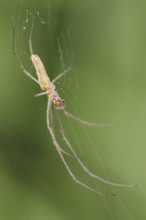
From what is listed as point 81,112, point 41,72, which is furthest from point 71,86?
point 41,72

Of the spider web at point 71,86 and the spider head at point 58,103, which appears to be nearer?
the spider head at point 58,103

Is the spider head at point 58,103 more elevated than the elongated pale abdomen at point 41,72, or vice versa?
the elongated pale abdomen at point 41,72

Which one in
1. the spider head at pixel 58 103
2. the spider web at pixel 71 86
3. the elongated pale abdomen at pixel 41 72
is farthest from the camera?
the spider web at pixel 71 86

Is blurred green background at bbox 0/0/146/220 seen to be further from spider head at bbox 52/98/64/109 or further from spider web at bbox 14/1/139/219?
spider head at bbox 52/98/64/109

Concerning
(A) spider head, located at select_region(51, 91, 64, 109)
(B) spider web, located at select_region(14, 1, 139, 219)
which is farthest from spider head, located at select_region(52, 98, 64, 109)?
(B) spider web, located at select_region(14, 1, 139, 219)

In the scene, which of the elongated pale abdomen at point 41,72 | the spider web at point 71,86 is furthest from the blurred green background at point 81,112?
the elongated pale abdomen at point 41,72

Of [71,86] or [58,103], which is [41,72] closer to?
[58,103]

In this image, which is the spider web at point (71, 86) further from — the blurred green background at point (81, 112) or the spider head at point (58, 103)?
the spider head at point (58, 103)

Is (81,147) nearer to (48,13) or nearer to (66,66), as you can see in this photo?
(66,66)

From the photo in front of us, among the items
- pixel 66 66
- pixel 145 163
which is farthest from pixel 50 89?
pixel 145 163
